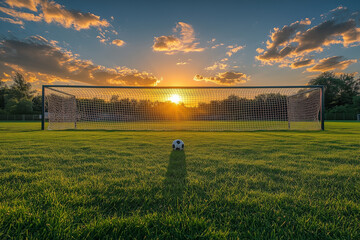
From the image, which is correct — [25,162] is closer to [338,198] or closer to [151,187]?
[151,187]

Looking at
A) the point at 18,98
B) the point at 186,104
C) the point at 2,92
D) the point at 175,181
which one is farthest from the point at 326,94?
the point at 2,92

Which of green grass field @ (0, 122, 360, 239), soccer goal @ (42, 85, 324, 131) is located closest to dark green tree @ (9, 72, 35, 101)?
soccer goal @ (42, 85, 324, 131)

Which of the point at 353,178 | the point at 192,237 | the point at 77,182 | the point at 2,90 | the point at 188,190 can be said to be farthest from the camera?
the point at 2,90

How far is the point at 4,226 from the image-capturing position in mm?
1081

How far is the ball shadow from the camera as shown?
1.48 m

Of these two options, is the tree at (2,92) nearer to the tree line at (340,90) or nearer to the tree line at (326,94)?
the tree line at (326,94)

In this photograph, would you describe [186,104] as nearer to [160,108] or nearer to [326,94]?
[160,108]

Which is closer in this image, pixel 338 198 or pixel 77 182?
pixel 338 198

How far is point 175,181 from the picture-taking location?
179 centimetres

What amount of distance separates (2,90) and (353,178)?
6126 centimetres

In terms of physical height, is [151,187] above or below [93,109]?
below

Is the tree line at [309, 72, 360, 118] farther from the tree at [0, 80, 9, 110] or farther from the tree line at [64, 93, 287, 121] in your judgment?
the tree at [0, 80, 9, 110]

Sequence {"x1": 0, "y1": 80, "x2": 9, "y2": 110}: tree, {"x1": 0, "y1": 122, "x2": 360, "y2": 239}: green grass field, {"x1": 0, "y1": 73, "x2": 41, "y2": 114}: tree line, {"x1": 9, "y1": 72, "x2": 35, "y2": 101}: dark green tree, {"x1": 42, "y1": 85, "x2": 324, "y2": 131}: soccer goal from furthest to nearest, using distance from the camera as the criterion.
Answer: {"x1": 9, "y1": 72, "x2": 35, "y2": 101}: dark green tree
{"x1": 0, "y1": 80, "x2": 9, "y2": 110}: tree
{"x1": 0, "y1": 73, "x2": 41, "y2": 114}: tree line
{"x1": 42, "y1": 85, "x2": 324, "y2": 131}: soccer goal
{"x1": 0, "y1": 122, "x2": 360, "y2": 239}: green grass field

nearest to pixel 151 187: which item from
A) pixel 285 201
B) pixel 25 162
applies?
pixel 285 201
